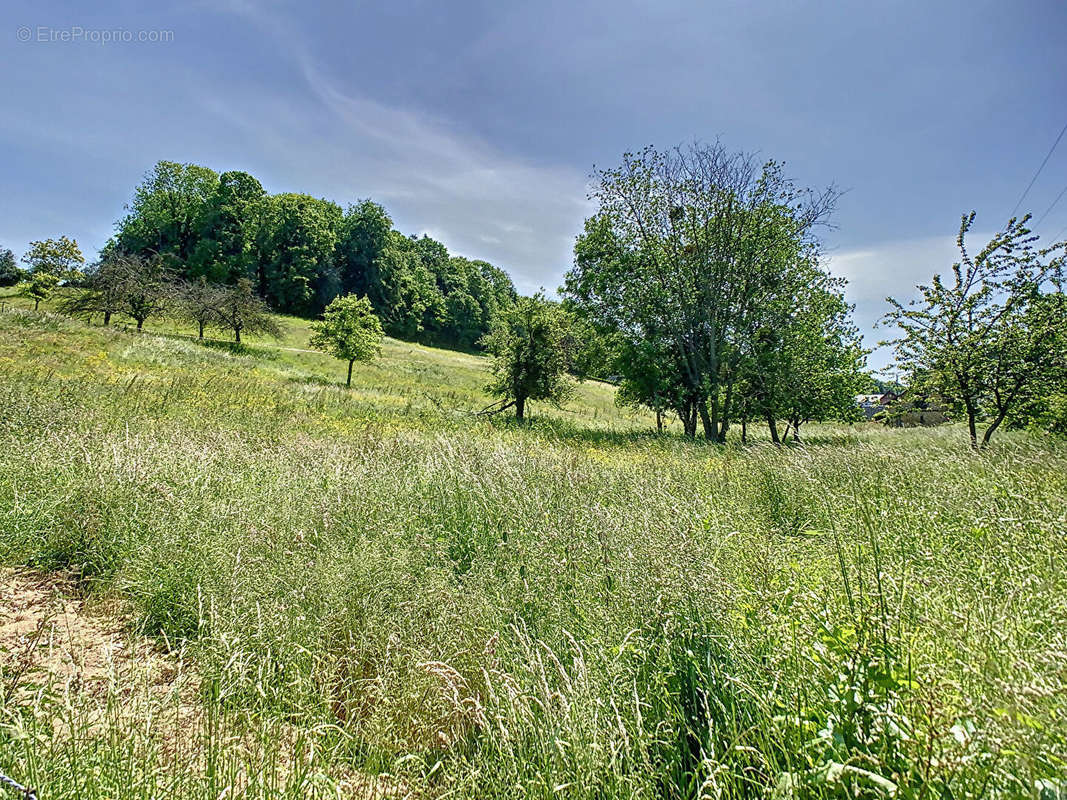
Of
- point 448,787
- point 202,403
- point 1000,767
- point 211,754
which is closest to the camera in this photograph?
point 1000,767

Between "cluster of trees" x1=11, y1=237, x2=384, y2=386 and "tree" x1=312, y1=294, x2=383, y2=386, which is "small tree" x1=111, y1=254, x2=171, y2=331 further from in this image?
"tree" x1=312, y1=294, x2=383, y2=386

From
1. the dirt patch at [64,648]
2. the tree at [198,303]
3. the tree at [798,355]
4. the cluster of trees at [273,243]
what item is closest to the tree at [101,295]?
the tree at [198,303]

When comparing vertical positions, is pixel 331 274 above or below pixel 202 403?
above

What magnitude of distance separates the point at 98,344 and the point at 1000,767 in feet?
84.7

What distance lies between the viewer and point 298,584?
11.1ft

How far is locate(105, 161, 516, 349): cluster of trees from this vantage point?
191 feet

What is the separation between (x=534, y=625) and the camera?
122 inches

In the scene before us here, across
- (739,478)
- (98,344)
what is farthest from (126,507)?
(98,344)

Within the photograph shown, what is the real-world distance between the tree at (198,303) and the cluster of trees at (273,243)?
90.8 ft

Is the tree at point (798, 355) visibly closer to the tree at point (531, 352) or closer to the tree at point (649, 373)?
the tree at point (649, 373)

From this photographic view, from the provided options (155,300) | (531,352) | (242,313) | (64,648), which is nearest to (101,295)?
(155,300)

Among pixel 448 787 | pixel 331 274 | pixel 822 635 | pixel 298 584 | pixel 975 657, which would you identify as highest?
pixel 331 274

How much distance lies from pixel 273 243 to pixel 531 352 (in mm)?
57760

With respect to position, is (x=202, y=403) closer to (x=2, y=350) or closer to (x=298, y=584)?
(x=2, y=350)
